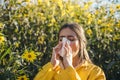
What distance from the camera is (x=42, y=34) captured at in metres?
4.98

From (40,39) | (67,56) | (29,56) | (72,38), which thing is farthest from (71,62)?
(40,39)

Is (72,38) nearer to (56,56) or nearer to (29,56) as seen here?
(56,56)

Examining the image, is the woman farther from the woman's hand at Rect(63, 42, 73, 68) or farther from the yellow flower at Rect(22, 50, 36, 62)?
the yellow flower at Rect(22, 50, 36, 62)

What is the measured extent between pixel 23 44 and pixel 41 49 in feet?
0.75

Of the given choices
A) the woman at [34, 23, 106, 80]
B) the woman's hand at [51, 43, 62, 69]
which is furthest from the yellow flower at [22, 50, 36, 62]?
the woman's hand at [51, 43, 62, 69]

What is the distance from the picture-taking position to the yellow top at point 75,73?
2.83m

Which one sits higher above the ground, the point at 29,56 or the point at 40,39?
the point at 40,39

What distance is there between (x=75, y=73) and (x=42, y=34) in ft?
7.20

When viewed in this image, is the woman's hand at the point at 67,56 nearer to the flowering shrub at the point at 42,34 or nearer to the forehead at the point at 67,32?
the forehead at the point at 67,32

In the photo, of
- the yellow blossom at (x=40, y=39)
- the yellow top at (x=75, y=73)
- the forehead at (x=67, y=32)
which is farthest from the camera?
the yellow blossom at (x=40, y=39)

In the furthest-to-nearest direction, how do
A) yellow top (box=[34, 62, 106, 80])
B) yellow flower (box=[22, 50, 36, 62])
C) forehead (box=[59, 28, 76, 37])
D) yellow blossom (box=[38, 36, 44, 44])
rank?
yellow blossom (box=[38, 36, 44, 44])
yellow flower (box=[22, 50, 36, 62])
forehead (box=[59, 28, 76, 37])
yellow top (box=[34, 62, 106, 80])

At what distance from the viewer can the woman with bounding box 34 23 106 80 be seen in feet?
9.32

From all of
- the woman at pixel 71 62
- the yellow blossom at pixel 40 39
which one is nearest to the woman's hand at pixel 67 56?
the woman at pixel 71 62

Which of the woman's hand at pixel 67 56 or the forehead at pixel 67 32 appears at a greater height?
the forehead at pixel 67 32
